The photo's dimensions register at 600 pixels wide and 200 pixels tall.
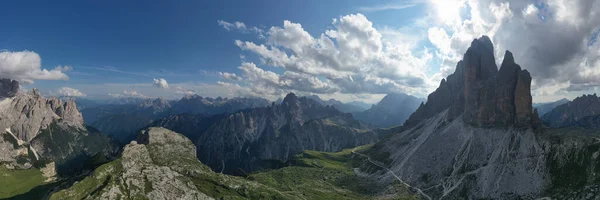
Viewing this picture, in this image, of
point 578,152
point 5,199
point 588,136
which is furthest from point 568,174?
point 5,199

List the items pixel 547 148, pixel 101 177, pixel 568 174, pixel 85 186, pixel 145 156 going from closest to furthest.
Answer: pixel 85 186 < pixel 101 177 < pixel 568 174 < pixel 145 156 < pixel 547 148

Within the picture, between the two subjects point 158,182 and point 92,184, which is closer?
point 92,184

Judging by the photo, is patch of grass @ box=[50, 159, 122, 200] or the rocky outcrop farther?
the rocky outcrop

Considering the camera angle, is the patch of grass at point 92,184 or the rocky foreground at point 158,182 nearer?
the patch of grass at point 92,184

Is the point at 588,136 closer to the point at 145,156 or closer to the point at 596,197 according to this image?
the point at 596,197

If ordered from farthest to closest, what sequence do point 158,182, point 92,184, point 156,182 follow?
point 158,182 < point 156,182 < point 92,184

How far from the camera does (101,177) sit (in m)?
142

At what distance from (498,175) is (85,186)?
701ft

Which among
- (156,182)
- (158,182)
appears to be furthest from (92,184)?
(158,182)

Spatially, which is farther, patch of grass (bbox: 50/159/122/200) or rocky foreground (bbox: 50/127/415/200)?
rocky foreground (bbox: 50/127/415/200)

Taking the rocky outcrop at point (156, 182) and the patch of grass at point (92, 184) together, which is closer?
the patch of grass at point (92, 184)

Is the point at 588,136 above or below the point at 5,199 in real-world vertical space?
above

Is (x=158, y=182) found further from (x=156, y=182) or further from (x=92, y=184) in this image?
(x=92, y=184)

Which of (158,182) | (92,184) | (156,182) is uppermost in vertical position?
(92,184)
